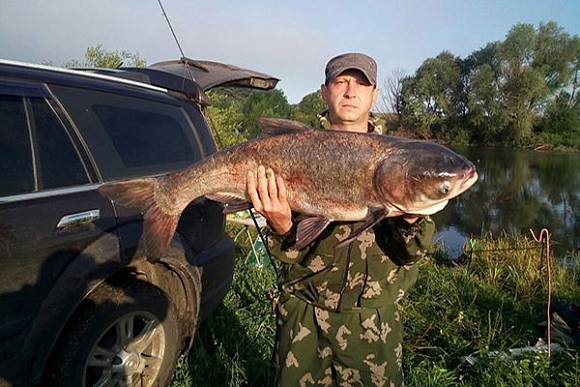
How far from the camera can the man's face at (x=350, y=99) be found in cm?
258

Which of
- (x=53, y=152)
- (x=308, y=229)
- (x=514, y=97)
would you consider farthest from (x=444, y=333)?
(x=514, y=97)

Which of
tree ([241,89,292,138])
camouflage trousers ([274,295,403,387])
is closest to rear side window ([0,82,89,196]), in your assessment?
camouflage trousers ([274,295,403,387])

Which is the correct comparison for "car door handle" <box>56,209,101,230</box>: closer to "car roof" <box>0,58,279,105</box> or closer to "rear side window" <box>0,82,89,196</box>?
"rear side window" <box>0,82,89,196</box>

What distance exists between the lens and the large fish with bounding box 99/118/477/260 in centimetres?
208

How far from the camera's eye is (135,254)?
2.96 metres

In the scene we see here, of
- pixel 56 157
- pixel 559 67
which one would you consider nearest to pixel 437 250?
pixel 56 157

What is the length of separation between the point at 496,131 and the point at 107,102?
5181 cm

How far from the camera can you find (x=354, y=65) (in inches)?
101

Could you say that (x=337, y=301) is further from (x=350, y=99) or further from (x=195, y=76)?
(x=195, y=76)

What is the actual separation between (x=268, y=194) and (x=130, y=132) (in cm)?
149

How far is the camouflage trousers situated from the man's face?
3.82 feet

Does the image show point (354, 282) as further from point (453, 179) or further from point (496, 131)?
point (496, 131)

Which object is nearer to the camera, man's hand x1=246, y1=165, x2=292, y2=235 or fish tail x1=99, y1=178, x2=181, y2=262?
man's hand x1=246, y1=165, x2=292, y2=235

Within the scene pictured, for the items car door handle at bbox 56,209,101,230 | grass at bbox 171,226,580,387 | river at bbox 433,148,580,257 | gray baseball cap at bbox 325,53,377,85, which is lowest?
river at bbox 433,148,580,257
